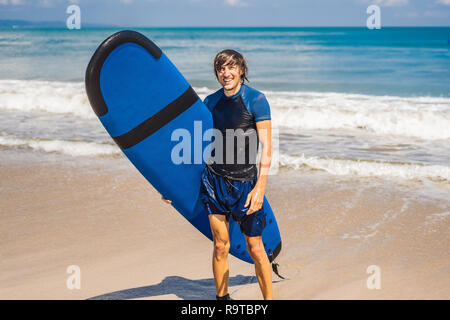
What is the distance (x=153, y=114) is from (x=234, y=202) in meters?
0.77

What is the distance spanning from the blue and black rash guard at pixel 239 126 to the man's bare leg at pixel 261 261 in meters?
0.36

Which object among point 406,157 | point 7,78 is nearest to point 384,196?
point 406,157

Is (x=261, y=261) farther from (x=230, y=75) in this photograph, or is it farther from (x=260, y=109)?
(x=230, y=75)

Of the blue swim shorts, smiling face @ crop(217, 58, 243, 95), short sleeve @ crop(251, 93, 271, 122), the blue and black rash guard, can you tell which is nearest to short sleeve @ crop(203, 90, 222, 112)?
the blue and black rash guard

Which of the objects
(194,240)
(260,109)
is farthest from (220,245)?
(194,240)

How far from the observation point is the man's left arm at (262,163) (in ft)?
7.97

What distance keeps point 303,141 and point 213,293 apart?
5406 millimetres

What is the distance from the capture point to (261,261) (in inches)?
101

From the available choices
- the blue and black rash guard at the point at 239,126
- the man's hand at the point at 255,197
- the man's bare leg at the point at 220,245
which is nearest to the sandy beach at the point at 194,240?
the man's bare leg at the point at 220,245

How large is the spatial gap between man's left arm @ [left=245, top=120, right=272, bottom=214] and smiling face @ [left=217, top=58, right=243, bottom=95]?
24 cm

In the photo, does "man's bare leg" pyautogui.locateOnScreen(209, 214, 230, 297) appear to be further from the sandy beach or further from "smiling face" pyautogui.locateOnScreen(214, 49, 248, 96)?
"smiling face" pyautogui.locateOnScreen(214, 49, 248, 96)

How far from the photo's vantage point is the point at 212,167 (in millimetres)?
2645

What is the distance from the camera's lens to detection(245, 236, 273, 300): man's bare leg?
2.56 meters
